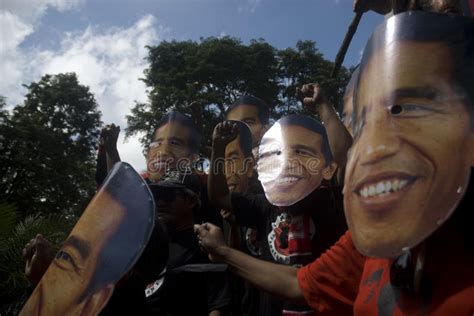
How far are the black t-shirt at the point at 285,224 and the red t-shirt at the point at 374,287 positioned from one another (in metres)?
0.69

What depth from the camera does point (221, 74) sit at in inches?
703

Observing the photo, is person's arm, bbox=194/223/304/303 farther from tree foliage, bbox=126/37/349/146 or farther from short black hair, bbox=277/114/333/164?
tree foliage, bbox=126/37/349/146

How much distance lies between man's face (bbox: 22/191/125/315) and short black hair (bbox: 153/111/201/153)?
2090 mm

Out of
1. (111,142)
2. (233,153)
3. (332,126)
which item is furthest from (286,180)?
(111,142)

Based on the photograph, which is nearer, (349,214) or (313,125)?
(349,214)

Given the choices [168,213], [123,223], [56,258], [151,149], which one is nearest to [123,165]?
[123,223]

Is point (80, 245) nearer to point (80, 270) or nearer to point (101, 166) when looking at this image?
point (80, 270)

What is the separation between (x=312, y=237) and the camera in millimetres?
2320

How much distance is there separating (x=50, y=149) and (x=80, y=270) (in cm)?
1828

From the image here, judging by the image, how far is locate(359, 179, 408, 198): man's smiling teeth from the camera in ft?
3.40

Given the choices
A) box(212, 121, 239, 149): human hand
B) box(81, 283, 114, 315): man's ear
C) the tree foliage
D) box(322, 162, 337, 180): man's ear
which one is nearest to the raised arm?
box(322, 162, 337, 180): man's ear

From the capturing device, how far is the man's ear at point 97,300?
62.4 inches

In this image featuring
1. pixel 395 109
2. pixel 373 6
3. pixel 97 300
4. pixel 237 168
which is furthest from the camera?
pixel 237 168

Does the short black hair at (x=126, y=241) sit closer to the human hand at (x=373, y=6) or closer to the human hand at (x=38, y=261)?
the human hand at (x=38, y=261)
